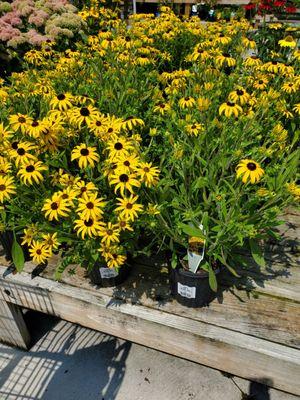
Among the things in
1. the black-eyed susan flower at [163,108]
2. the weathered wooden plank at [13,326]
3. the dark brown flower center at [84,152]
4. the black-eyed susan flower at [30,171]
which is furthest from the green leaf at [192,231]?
Result: the weathered wooden plank at [13,326]

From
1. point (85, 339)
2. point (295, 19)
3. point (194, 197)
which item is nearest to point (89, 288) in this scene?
point (85, 339)

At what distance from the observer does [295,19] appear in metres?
8.77

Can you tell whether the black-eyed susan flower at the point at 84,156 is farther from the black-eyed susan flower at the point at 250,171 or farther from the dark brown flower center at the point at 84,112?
the black-eyed susan flower at the point at 250,171

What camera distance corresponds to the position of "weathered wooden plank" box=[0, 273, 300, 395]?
65.2 inches

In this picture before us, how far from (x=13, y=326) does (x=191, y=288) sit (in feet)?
4.12

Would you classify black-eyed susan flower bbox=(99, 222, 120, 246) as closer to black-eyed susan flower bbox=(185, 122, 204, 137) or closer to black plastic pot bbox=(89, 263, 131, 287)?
black plastic pot bbox=(89, 263, 131, 287)

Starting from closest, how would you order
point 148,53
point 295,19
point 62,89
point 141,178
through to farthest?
point 141,178 < point 62,89 < point 148,53 < point 295,19

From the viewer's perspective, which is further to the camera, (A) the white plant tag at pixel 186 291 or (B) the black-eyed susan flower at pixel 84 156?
(A) the white plant tag at pixel 186 291

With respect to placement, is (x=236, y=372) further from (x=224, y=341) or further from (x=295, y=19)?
(x=295, y=19)

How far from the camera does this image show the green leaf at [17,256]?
193 cm

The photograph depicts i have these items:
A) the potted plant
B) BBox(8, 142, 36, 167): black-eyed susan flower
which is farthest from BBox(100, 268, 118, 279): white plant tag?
BBox(8, 142, 36, 167): black-eyed susan flower

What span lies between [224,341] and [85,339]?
1108mm

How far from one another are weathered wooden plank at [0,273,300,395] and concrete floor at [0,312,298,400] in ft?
1.16

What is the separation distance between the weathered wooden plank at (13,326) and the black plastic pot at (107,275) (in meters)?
0.65
